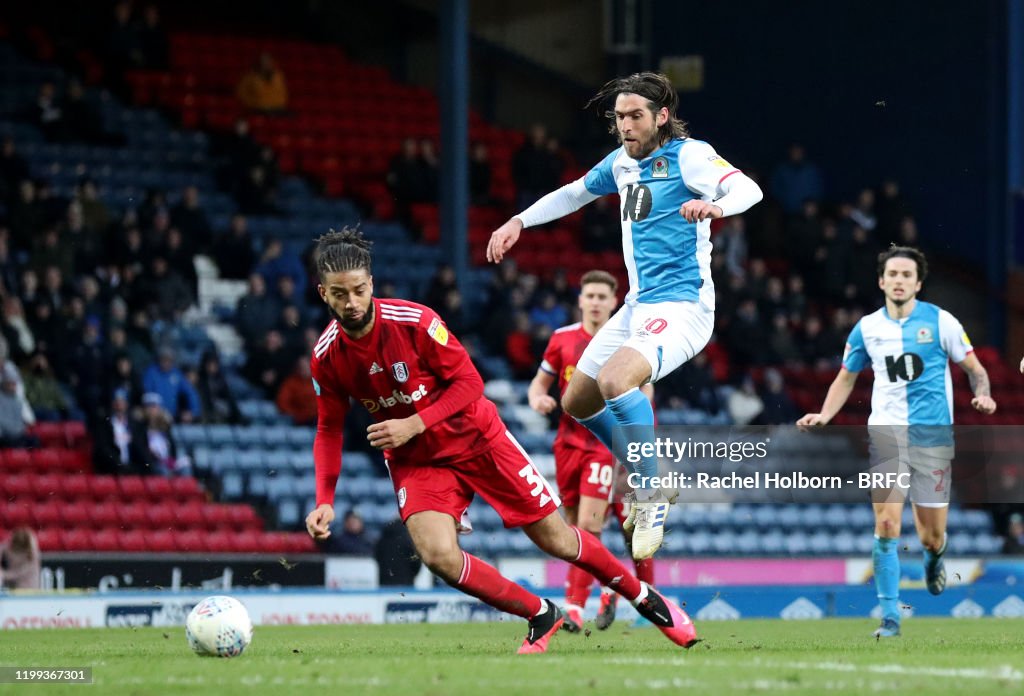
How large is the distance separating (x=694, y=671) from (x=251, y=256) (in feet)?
44.8

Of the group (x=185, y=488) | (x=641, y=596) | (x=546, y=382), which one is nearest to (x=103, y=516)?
(x=185, y=488)

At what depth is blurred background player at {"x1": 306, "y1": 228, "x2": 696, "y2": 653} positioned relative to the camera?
27.5 feet

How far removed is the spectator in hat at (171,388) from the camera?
17.6m

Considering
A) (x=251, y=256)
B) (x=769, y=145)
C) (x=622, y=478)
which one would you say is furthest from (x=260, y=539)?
(x=769, y=145)

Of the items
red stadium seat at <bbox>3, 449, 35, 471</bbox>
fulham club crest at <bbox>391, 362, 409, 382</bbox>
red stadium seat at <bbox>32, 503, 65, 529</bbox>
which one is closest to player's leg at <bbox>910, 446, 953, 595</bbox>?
fulham club crest at <bbox>391, 362, 409, 382</bbox>

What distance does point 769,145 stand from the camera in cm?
2784

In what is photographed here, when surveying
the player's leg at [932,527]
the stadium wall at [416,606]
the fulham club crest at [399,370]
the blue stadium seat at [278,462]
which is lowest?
the stadium wall at [416,606]

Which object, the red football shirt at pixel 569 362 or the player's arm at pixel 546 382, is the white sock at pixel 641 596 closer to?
the player's arm at pixel 546 382

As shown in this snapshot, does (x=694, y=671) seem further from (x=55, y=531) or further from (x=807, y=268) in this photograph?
(x=807, y=268)

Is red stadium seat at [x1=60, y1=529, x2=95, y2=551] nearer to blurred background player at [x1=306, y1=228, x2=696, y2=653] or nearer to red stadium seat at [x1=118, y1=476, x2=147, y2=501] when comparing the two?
red stadium seat at [x1=118, y1=476, x2=147, y2=501]

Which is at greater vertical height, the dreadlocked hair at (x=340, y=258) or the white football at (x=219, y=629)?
the dreadlocked hair at (x=340, y=258)

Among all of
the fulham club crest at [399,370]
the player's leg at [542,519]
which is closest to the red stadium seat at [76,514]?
the player's leg at [542,519]

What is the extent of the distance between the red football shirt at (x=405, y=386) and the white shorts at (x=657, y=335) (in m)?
0.97

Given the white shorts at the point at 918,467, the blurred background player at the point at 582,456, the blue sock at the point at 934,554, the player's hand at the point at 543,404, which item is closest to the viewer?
the white shorts at the point at 918,467
